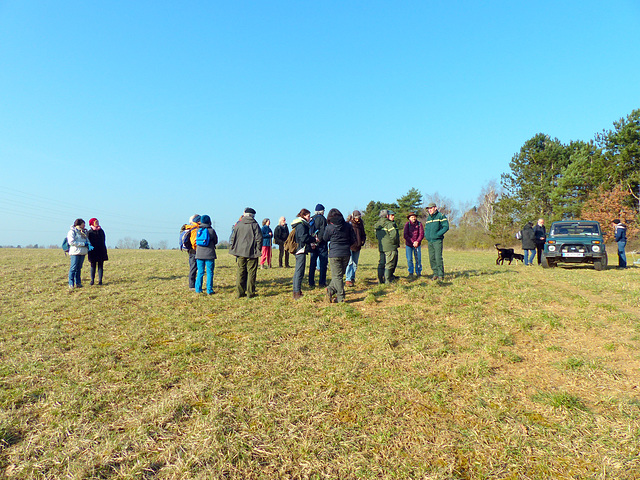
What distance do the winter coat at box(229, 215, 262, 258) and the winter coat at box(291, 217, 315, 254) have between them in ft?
2.66

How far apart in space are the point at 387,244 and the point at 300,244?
2212 mm

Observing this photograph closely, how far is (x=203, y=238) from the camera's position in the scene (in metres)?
8.51

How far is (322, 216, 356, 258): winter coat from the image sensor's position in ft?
23.8

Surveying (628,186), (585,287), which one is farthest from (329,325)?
(628,186)

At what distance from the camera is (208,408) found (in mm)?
3342

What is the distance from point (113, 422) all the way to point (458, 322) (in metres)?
4.76

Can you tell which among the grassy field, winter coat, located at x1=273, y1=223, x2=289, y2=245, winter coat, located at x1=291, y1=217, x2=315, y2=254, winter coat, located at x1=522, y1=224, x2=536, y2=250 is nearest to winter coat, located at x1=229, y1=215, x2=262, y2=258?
winter coat, located at x1=291, y1=217, x2=315, y2=254

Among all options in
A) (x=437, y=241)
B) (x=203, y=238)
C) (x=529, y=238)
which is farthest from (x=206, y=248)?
(x=529, y=238)

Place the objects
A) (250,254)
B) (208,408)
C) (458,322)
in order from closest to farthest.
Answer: (208,408) → (458,322) → (250,254)

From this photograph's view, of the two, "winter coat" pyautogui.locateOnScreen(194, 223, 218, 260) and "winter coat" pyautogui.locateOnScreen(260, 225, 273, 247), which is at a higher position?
"winter coat" pyautogui.locateOnScreen(260, 225, 273, 247)

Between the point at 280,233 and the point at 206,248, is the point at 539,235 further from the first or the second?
the point at 206,248

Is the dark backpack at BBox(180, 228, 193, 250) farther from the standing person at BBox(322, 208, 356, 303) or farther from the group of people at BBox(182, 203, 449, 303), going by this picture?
the standing person at BBox(322, 208, 356, 303)

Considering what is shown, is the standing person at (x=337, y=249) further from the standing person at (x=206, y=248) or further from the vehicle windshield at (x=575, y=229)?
the vehicle windshield at (x=575, y=229)

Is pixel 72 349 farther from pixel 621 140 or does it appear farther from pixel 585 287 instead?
pixel 621 140
